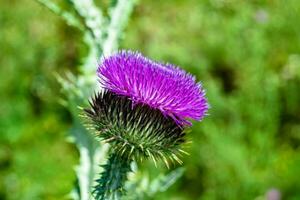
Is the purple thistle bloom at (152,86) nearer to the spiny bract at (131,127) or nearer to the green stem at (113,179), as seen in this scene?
the spiny bract at (131,127)

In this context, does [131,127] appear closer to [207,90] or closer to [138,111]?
[138,111]

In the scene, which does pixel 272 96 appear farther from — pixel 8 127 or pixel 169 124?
pixel 169 124

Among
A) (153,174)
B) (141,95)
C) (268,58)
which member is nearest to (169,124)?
(141,95)

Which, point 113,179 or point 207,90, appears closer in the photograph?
point 113,179

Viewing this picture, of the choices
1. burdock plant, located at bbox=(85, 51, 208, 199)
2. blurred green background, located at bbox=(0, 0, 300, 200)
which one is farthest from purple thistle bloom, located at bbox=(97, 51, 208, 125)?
blurred green background, located at bbox=(0, 0, 300, 200)

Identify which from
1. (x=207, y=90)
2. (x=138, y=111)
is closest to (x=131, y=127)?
(x=138, y=111)

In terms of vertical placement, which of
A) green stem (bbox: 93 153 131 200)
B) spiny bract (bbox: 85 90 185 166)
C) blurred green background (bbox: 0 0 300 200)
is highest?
blurred green background (bbox: 0 0 300 200)

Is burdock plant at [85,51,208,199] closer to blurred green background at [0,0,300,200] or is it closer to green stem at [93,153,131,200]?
green stem at [93,153,131,200]
